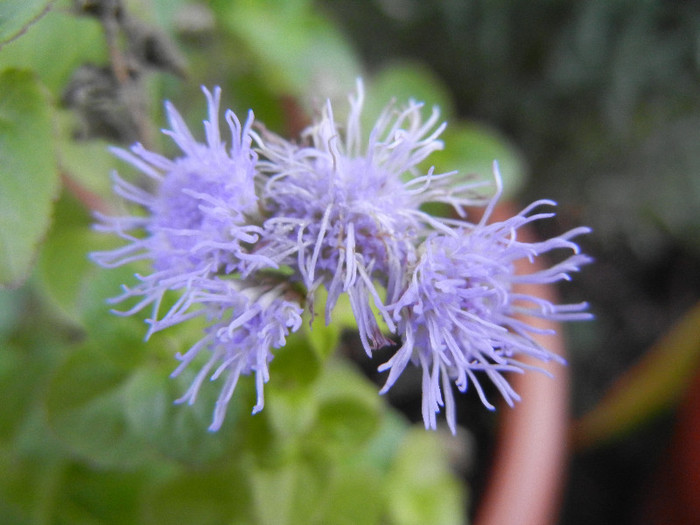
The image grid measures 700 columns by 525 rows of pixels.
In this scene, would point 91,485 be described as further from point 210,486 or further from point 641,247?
point 641,247

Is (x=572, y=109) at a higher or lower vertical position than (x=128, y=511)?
higher

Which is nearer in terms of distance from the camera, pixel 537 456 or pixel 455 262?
pixel 455 262

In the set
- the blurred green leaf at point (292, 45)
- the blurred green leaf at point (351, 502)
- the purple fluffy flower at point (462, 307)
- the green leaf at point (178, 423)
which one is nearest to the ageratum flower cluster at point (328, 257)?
the purple fluffy flower at point (462, 307)

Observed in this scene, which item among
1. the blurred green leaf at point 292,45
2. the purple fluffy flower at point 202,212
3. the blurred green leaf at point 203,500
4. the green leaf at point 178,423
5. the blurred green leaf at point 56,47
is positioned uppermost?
the blurred green leaf at point 292,45

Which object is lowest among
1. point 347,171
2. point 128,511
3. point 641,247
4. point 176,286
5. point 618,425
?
point 128,511

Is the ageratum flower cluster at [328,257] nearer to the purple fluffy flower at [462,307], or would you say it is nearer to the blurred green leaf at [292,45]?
the purple fluffy flower at [462,307]

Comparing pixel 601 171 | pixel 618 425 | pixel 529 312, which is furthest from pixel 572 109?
pixel 529 312
